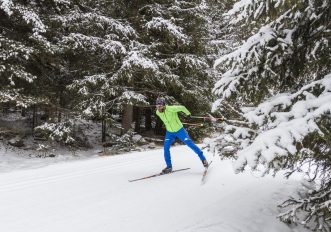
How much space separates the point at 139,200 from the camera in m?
7.69

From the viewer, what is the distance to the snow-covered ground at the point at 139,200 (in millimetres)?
6348

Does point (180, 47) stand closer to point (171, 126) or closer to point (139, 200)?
point (171, 126)

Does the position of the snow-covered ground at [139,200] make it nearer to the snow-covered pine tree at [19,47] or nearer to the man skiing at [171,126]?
the man skiing at [171,126]

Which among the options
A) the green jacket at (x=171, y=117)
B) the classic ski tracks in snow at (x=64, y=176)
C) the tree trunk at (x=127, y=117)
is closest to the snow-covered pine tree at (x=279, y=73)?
the green jacket at (x=171, y=117)

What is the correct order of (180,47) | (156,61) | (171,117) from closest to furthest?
(171,117) < (156,61) < (180,47)

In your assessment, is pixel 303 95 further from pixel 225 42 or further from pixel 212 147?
pixel 225 42

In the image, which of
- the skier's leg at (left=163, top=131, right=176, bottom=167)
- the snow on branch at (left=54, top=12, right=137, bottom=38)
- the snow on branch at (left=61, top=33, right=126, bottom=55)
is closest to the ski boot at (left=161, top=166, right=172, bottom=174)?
the skier's leg at (left=163, top=131, right=176, bottom=167)

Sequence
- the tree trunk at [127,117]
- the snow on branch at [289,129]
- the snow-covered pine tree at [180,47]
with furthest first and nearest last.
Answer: the tree trunk at [127,117] < the snow-covered pine tree at [180,47] < the snow on branch at [289,129]

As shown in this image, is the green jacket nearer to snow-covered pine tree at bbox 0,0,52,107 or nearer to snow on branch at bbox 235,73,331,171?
snow on branch at bbox 235,73,331,171

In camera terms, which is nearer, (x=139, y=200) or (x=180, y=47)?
(x=139, y=200)

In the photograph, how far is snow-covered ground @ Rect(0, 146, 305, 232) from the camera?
635 centimetres

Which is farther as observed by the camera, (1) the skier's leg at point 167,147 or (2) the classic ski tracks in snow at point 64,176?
(1) the skier's leg at point 167,147

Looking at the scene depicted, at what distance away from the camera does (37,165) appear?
1449 cm

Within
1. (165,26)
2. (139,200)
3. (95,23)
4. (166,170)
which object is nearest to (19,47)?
(95,23)
